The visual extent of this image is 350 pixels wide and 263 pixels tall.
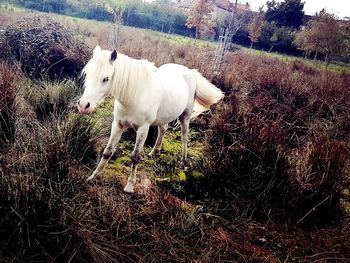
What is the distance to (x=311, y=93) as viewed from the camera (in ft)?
28.2

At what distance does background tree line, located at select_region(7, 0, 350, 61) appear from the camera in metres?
22.6

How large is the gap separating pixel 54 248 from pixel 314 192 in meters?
2.90

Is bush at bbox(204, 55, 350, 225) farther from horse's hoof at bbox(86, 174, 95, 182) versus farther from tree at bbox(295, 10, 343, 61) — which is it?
tree at bbox(295, 10, 343, 61)

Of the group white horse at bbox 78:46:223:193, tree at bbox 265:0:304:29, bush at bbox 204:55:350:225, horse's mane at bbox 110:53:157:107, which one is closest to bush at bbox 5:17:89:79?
white horse at bbox 78:46:223:193

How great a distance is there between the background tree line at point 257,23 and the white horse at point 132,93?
20226mm

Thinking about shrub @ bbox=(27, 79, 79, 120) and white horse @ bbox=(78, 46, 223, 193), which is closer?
white horse @ bbox=(78, 46, 223, 193)

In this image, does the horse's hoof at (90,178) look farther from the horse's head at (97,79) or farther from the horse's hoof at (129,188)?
the horse's head at (97,79)

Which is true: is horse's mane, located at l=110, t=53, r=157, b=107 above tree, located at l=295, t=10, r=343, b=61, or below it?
below

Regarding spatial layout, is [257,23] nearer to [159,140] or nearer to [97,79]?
[159,140]

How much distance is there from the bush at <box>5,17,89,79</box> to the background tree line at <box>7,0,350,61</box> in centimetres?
1504

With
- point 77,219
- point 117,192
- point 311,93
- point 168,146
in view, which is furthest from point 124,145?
point 311,93

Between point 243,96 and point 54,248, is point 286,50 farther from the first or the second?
point 54,248

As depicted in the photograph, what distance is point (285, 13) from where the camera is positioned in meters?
36.0

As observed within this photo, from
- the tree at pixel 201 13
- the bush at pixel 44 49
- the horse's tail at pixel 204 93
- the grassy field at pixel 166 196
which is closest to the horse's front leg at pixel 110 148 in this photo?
the grassy field at pixel 166 196
